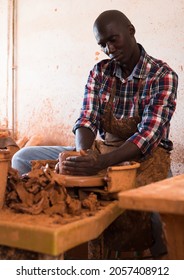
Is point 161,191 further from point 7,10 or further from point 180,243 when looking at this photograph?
point 7,10

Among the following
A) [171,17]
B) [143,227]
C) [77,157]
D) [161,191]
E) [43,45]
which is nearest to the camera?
[161,191]

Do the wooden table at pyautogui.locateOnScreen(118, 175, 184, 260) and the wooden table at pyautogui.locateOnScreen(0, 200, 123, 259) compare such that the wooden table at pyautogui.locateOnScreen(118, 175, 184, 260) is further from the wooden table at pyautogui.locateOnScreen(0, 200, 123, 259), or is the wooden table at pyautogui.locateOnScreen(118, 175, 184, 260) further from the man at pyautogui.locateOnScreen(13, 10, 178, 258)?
the man at pyautogui.locateOnScreen(13, 10, 178, 258)

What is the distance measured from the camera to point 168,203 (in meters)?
1.26

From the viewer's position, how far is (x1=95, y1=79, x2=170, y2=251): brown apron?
2084 mm

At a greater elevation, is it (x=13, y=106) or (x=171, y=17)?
(x=171, y=17)

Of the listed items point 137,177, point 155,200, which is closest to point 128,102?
point 137,177

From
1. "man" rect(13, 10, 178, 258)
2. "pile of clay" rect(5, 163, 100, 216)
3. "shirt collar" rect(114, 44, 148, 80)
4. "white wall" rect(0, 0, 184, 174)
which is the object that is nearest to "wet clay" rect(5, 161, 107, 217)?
"pile of clay" rect(5, 163, 100, 216)

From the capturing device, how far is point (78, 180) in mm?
1798

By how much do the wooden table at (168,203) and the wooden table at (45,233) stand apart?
0.18 meters

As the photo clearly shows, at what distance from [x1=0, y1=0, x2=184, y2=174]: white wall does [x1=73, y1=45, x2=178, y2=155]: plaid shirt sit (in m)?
1.23

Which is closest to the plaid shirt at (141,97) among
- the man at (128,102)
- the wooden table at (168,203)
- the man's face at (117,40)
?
the man at (128,102)

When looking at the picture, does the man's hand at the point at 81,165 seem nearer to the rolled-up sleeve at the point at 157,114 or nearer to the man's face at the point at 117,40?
the rolled-up sleeve at the point at 157,114
